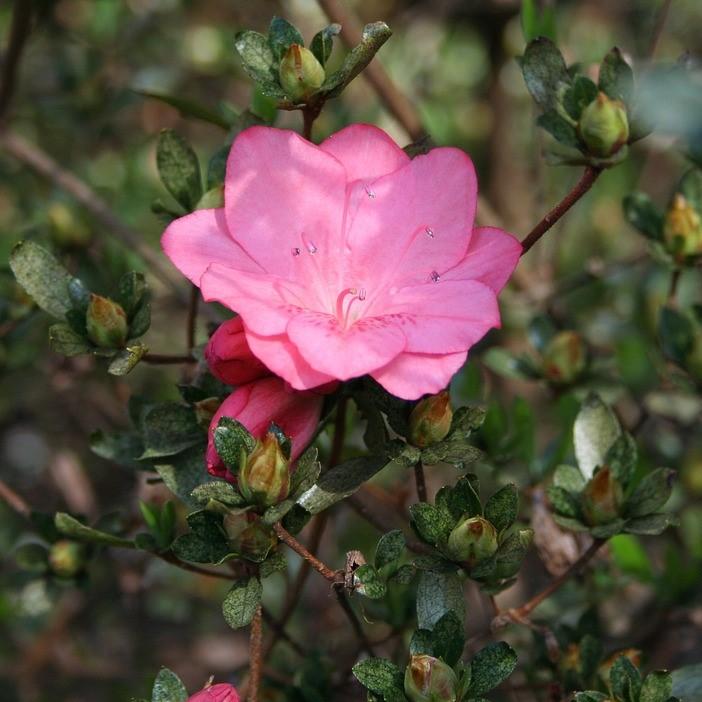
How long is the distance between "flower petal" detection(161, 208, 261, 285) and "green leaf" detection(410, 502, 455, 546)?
0.35 m

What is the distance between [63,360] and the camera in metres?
2.15

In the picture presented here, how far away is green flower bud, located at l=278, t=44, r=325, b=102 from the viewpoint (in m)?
1.28

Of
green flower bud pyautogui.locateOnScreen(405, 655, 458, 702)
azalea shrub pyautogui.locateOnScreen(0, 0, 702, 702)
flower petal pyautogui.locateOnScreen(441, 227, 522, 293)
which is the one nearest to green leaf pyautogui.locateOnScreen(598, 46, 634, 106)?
azalea shrub pyautogui.locateOnScreen(0, 0, 702, 702)

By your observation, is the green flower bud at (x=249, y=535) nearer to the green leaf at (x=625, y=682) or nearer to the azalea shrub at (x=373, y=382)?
the azalea shrub at (x=373, y=382)

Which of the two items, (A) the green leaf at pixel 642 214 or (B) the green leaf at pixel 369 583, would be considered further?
(A) the green leaf at pixel 642 214

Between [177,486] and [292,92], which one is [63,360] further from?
[292,92]

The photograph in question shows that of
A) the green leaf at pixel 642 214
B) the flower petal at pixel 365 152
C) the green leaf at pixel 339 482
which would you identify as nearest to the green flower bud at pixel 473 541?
the green leaf at pixel 339 482

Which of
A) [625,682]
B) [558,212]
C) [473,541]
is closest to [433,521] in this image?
[473,541]

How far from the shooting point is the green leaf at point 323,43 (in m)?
1.32

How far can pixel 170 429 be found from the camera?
1386 millimetres

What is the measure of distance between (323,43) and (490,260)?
1.07 ft

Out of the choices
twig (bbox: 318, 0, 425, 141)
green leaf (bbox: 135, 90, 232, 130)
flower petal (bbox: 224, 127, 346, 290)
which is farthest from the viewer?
twig (bbox: 318, 0, 425, 141)

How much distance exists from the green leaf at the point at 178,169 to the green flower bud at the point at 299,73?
0.74ft

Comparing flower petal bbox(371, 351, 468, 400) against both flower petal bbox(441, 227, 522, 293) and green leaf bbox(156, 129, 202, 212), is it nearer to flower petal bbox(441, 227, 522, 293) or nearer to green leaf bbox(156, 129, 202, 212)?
flower petal bbox(441, 227, 522, 293)
